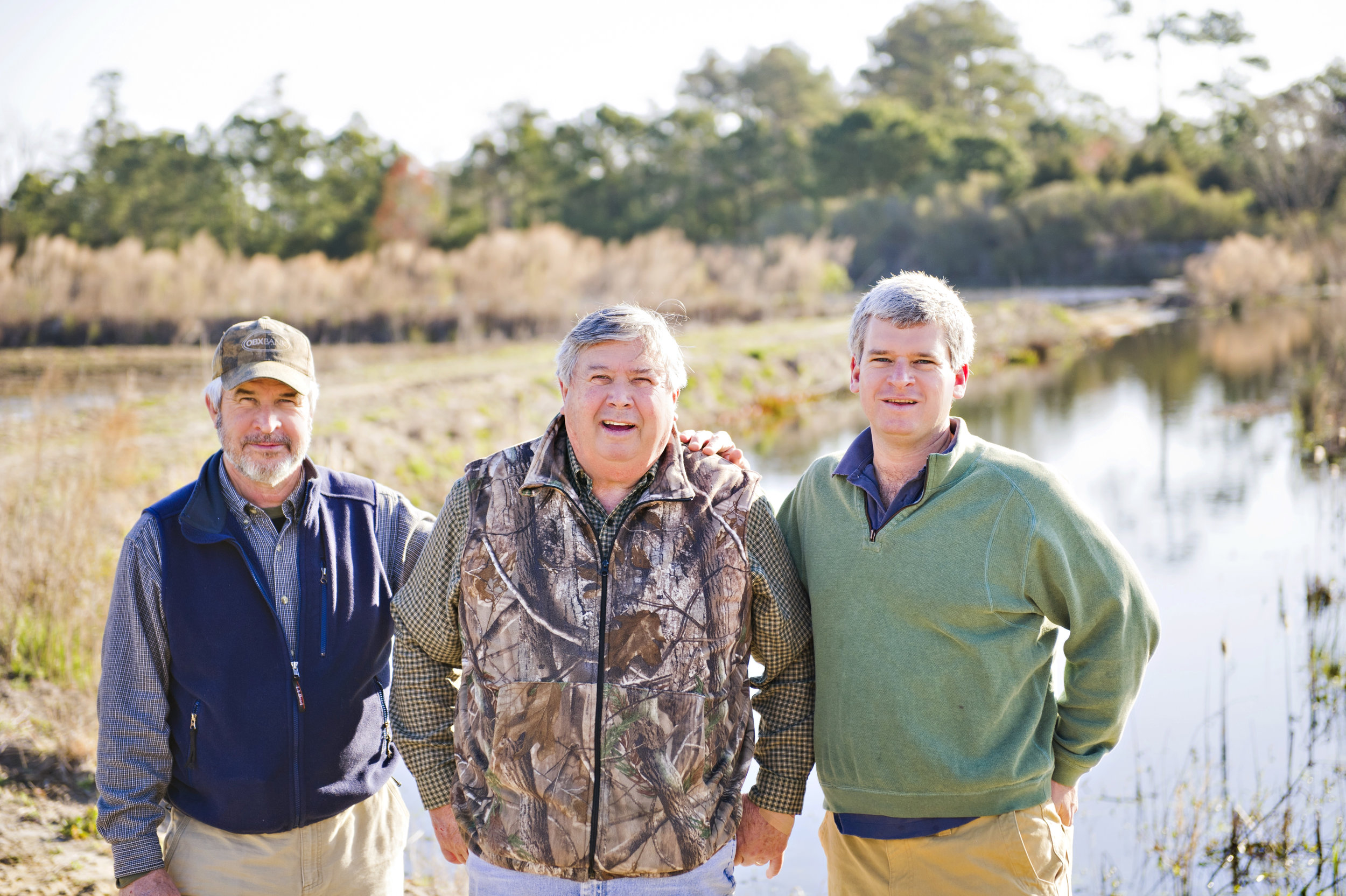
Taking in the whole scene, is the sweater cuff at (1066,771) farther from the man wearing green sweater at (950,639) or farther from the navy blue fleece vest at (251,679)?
the navy blue fleece vest at (251,679)

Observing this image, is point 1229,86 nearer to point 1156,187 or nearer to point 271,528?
point 1156,187

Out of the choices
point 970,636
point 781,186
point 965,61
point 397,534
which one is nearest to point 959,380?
point 970,636

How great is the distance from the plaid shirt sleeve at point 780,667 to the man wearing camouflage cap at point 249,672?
900 mm

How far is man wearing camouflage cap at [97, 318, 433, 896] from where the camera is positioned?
2307 millimetres

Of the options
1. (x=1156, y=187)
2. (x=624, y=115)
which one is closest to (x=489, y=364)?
(x=624, y=115)

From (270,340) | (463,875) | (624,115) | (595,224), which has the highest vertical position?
(624,115)

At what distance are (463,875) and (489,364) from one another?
11.4 m

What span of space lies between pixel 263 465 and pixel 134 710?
589 millimetres

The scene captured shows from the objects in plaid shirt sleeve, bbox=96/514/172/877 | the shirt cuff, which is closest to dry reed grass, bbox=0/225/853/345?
plaid shirt sleeve, bbox=96/514/172/877

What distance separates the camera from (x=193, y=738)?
2.34 m

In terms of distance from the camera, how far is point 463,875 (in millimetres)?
3938

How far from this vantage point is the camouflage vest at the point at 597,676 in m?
2.09

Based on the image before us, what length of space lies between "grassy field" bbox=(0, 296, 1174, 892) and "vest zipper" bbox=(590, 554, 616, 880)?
2448 millimetres

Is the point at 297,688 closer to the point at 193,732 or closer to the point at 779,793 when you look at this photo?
the point at 193,732
